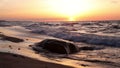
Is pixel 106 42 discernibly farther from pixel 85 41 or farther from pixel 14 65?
pixel 14 65

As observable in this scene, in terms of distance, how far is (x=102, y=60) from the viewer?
9844 mm

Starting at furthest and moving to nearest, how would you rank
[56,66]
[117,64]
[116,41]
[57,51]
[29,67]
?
1. [116,41]
2. [57,51]
3. [117,64]
4. [56,66]
5. [29,67]

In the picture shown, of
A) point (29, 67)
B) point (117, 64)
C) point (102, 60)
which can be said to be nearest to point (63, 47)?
point (102, 60)

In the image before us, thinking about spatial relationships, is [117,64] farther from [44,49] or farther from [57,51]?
[44,49]

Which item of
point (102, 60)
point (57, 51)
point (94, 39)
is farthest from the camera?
point (94, 39)

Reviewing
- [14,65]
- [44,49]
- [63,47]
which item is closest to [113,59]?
[63,47]

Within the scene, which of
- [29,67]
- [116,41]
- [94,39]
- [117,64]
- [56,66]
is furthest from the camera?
[94,39]

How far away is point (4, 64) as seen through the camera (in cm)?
761

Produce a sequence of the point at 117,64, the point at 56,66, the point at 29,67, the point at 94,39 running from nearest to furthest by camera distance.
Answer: the point at 29,67, the point at 56,66, the point at 117,64, the point at 94,39

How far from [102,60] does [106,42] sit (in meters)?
6.97

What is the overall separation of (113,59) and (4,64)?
4.86 m

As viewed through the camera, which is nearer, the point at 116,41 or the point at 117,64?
the point at 117,64

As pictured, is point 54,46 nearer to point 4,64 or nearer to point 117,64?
point 117,64

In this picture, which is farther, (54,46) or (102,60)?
(54,46)
